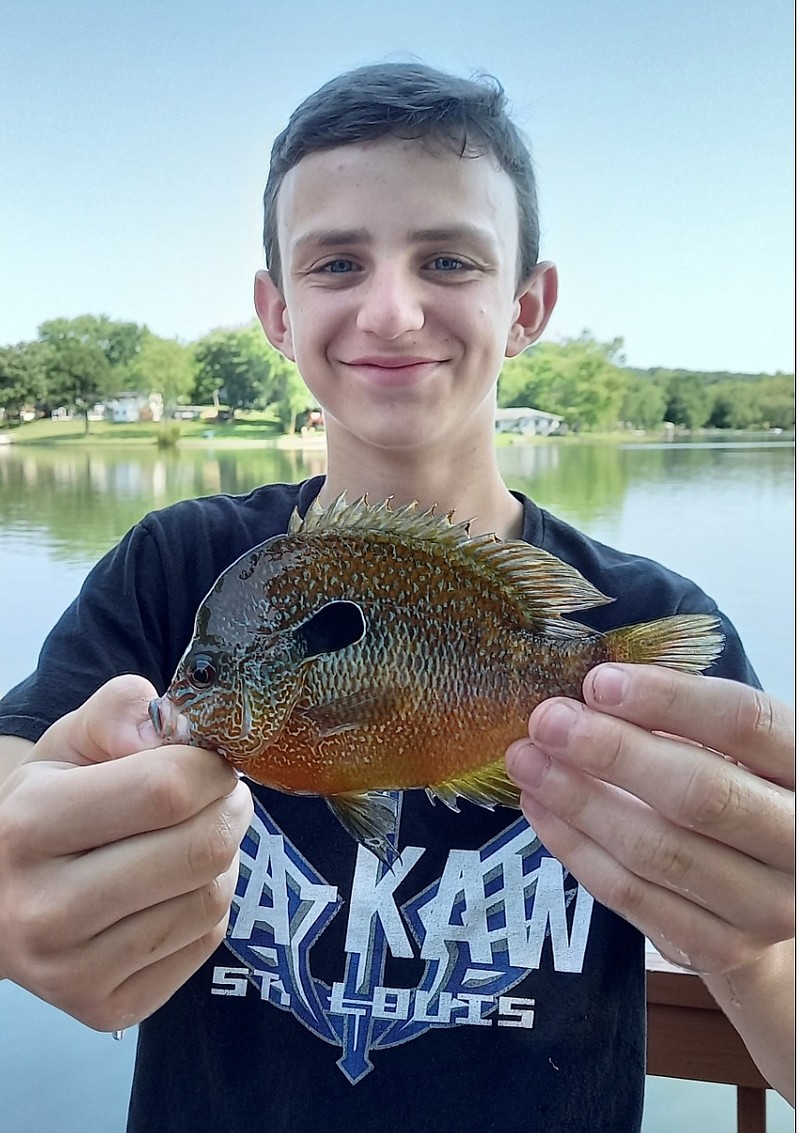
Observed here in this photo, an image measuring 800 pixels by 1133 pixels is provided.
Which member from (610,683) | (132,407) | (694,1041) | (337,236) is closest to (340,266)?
(337,236)

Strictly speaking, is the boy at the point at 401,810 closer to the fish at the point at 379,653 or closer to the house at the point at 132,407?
the house at the point at 132,407

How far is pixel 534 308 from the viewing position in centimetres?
75

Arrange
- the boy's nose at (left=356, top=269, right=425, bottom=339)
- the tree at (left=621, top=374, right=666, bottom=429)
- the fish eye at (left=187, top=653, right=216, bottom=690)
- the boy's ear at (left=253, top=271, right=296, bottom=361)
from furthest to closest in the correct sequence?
the tree at (left=621, top=374, right=666, bottom=429) < the boy's ear at (left=253, top=271, right=296, bottom=361) < the boy's nose at (left=356, top=269, right=425, bottom=339) < the fish eye at (left=187, top=653, right=216, bottom=690)

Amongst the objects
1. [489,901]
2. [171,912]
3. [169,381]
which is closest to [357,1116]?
[489,901]

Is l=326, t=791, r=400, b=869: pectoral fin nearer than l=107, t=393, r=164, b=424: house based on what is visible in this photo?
Yes

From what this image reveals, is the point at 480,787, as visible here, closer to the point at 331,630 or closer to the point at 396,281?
the point at 331,630

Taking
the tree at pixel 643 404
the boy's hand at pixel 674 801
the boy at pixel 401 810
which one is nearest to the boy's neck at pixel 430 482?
Answer: the boy at pixel 401 810

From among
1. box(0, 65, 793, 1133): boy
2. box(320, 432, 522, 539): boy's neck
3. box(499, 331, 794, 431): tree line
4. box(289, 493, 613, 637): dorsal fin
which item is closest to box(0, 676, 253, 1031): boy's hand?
box(289, 493, 613, 637): dorsal fin

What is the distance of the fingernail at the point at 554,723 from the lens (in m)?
0.35

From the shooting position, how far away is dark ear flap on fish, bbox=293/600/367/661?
0.34 metres

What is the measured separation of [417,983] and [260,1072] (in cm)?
16

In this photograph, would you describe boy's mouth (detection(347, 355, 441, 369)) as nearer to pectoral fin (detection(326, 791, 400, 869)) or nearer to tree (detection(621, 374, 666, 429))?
tree (detection(621, 374, 666, 429))

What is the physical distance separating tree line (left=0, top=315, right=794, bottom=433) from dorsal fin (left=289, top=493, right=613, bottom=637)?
462mm

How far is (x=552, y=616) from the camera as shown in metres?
0.36
